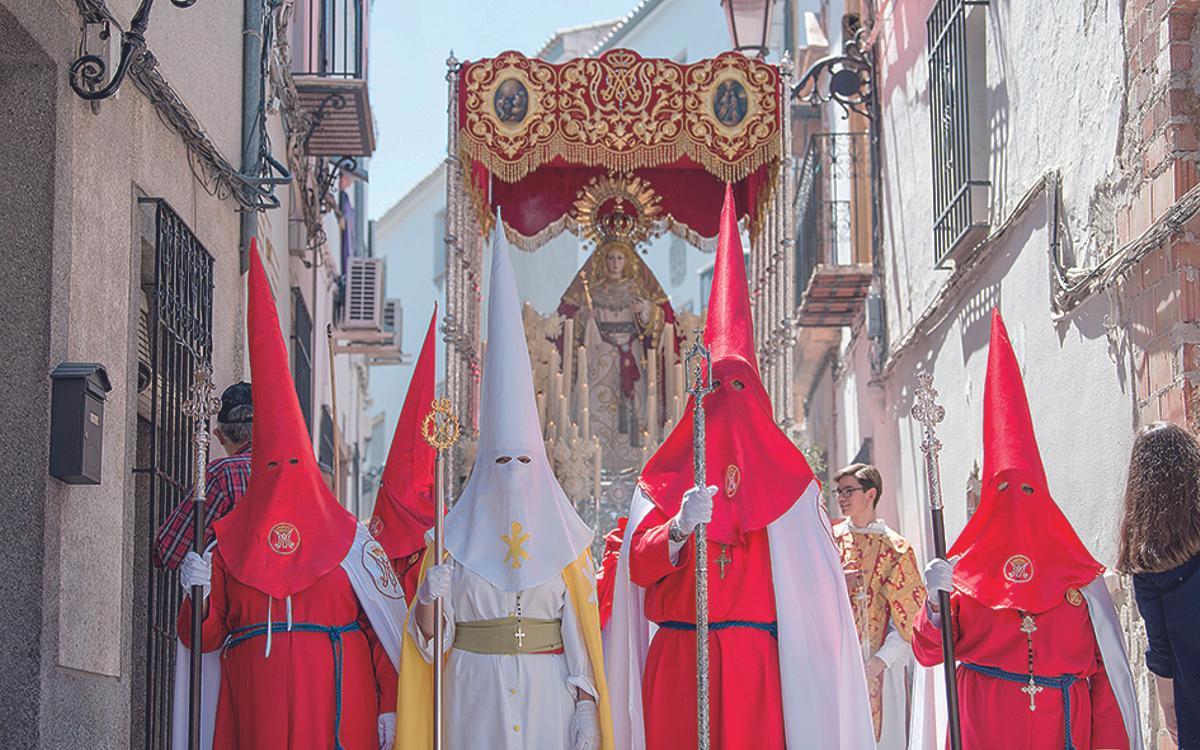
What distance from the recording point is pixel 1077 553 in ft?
20.3

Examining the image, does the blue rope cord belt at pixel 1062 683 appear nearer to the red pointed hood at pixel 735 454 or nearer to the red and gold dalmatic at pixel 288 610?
the red pointed hood at pixel 735 454

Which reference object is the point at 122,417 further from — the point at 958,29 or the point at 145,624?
the point at 958,29

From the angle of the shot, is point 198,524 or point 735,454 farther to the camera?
point 735,454

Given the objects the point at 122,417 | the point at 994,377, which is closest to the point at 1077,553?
the point at 994,377

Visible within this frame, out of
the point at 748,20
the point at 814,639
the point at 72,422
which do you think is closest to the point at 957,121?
the point at 748,20

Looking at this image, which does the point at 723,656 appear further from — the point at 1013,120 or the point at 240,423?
the point at 1013,120

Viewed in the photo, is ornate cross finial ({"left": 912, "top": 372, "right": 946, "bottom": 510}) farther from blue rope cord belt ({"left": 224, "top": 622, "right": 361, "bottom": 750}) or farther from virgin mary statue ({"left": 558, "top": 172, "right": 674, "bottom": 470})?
virgin mary statue ({"left": 558, "top": 172, "right": 674, "bottom": 470})

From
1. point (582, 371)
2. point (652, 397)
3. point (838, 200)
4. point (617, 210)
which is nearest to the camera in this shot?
point (652, 397)

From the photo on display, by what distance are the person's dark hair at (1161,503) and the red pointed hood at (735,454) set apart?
1145mm

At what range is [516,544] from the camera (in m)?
6.13

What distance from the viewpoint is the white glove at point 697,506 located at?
578 cm

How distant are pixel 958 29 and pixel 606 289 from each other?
3.65m

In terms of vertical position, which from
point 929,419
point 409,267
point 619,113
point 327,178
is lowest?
point 929,419

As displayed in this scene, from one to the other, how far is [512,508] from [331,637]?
0.78 metres
